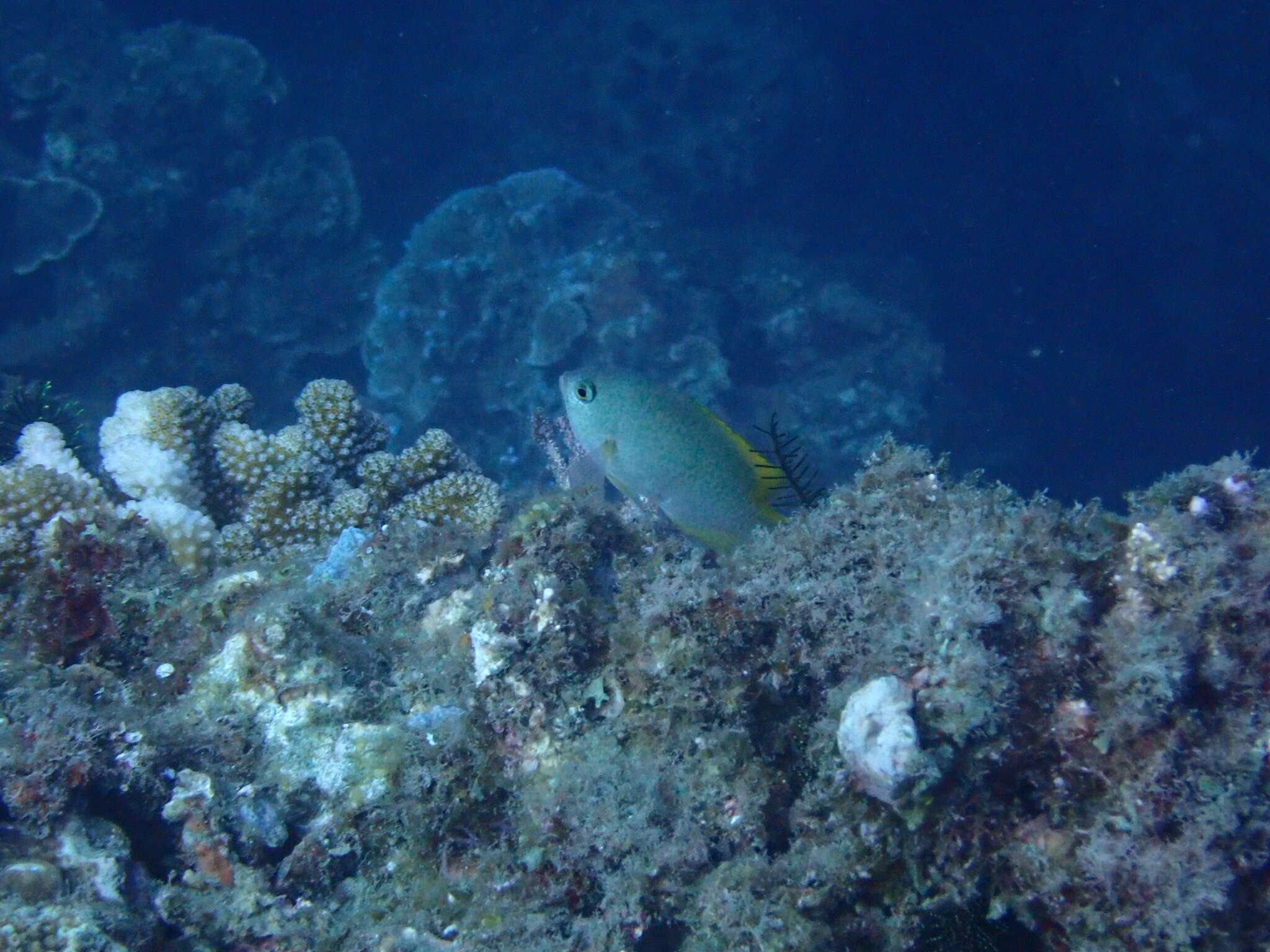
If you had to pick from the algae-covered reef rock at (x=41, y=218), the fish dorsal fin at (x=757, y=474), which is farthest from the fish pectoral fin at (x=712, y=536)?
the algae-covered reef rock at (x=41, y=218)

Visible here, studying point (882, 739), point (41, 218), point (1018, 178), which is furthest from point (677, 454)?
point (1018, 178)

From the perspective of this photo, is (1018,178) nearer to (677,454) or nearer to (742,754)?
(677,454)

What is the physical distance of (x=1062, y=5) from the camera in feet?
64.8

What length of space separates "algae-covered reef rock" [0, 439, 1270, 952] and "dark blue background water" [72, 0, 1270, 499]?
13.8 metres

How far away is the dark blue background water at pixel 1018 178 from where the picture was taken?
16.3 metres

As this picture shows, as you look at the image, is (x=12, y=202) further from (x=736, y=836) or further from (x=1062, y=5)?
(x=1062, y=5)

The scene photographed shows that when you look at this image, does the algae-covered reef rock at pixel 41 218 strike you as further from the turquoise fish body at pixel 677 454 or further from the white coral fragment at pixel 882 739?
the white coral fragment at pixel 882 739

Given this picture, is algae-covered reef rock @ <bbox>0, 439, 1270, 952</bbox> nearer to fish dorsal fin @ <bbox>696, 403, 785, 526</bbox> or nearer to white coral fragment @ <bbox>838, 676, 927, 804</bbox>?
white coral fragment @ <bbox>838, 676, 927, 804</bbox>

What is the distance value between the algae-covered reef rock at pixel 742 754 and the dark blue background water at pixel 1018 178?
13.8 meters

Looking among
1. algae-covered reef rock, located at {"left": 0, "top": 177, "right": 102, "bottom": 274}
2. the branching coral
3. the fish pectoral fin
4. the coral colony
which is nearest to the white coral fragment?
the coral colony

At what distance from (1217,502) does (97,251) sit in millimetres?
17813

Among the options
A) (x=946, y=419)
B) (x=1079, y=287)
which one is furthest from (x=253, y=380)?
(x=1079, y=287)

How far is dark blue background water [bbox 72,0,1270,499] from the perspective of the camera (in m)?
16.3

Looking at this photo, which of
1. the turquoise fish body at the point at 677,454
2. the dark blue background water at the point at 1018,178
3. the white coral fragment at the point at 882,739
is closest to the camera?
the white coral fragment at the point at 882,739
